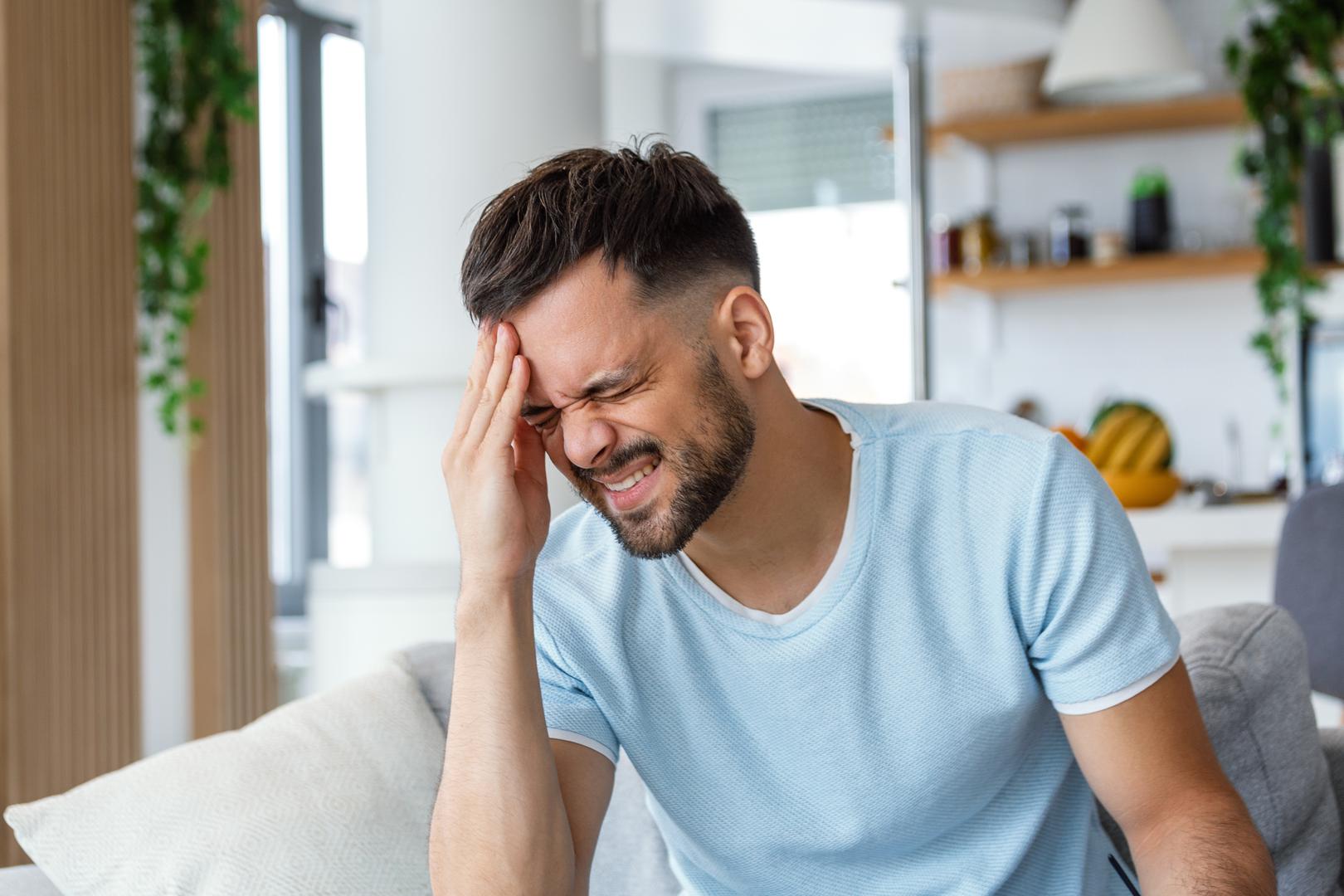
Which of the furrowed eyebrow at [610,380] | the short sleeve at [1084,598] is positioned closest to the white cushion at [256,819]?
the furrowed eyebrow at [610,380]

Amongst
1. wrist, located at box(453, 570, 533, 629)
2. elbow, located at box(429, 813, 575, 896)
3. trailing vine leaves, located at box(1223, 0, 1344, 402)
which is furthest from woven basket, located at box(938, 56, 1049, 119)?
elbow, located at box(429, 813, 575, 896)

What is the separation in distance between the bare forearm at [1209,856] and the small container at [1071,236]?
13.6 feet

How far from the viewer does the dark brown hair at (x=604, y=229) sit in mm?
1365

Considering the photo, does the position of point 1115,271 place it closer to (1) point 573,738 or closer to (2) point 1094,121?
(2) point 1094,121

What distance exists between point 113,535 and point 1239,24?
4295mm

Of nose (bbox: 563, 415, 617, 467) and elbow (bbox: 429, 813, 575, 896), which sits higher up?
nose (bbox: 563, 415, 617, 467)

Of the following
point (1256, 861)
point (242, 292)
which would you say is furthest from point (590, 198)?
point (242, 292)

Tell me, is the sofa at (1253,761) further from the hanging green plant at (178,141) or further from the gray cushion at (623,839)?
the hanging green plant at (178,141)

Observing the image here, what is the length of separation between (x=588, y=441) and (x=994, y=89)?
4385 mm

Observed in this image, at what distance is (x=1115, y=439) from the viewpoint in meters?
3.15

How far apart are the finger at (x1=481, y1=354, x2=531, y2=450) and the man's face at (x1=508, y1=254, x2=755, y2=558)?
0.02m

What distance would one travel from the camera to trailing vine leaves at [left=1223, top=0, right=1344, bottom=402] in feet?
13.7

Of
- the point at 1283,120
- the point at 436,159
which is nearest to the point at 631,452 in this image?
the point at 436,159

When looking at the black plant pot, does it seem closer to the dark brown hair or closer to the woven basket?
the woven basket
